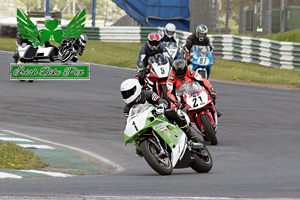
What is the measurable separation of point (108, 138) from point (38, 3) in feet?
409

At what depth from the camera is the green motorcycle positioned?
8664mm

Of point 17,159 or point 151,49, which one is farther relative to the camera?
point 151,49

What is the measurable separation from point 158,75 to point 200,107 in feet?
11.8

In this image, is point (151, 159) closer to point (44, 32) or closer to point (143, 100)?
point (143, 100)

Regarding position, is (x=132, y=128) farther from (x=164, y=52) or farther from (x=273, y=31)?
(x=273, y=31)

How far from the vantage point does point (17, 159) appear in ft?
33.3

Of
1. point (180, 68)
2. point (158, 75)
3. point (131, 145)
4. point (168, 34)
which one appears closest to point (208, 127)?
point (180, 68)

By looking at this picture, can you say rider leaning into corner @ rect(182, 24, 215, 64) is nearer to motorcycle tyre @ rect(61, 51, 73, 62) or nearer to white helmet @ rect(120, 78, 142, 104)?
motorcycle tyre @ rect(61, 51, 73, 62)

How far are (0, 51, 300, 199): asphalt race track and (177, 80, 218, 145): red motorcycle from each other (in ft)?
0.94

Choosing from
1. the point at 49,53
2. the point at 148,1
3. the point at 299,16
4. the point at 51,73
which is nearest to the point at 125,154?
the point at 49,53

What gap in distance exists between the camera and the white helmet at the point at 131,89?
889 cm

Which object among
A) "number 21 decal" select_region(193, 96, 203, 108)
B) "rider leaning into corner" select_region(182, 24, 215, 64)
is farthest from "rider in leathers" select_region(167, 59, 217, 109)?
"rider leaning into corner" select_region(182, 24, 215, 64)

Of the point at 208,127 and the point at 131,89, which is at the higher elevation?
the point at 131,89

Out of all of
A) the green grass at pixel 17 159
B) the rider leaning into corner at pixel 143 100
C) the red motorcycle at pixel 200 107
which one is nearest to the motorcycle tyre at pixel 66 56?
the red motorcycle at pixel 200 107
